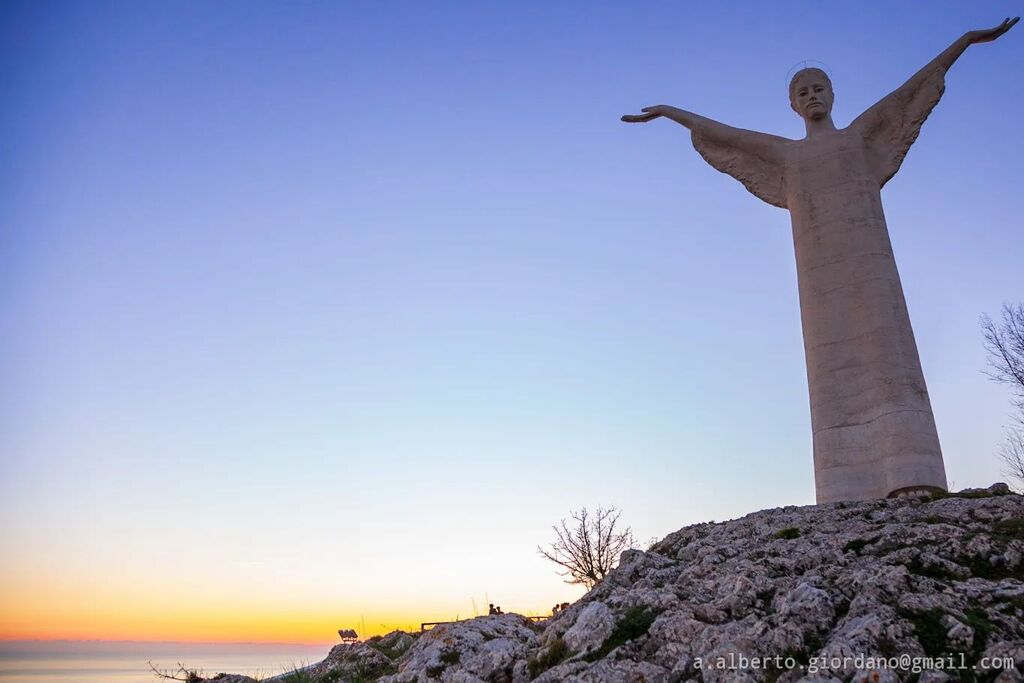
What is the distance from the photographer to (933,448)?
45.2ft

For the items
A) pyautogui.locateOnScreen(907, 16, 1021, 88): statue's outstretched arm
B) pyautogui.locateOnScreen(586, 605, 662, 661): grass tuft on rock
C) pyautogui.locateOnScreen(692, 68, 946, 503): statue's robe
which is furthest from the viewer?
pyautogui.locateOnScreen(907, 16, 1021, 88): statue's outstretched arm

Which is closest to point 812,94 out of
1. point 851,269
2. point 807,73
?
point 807,73

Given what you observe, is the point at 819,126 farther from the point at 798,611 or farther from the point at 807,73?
the point at 798,611

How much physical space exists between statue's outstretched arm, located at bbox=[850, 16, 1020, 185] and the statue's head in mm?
774

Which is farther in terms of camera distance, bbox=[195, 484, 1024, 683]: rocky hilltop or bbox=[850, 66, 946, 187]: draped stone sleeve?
bbox=[850, 66, 946, 187]: draped stone sleeve

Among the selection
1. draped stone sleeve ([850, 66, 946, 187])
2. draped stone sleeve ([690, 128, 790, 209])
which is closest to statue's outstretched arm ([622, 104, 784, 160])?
draped stone sleeve ([690, 128, 790, 209])

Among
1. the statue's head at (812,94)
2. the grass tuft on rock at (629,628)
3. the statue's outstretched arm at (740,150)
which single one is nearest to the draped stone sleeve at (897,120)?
the statue's head at (812,94)

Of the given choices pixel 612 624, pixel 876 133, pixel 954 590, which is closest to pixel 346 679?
pixel 612 624

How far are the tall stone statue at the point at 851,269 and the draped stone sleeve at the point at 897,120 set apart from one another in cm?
2

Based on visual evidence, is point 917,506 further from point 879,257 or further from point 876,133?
point 876,133

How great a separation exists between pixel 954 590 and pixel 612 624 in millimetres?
3238

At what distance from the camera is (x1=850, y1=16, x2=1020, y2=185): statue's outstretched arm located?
16.5 meters

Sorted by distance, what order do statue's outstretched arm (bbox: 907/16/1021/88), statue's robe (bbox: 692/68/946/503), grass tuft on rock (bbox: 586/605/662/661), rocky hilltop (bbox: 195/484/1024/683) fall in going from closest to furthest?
Result: 1. rocky hilltop (bbox: 195/484/1024/683)
2. grass tuft on rock (bbox: 586/605/662/661)
3. statue's robe (bbox: 692/68/946/503)
4. statue's outstretched arm (bbox: 907/16/1021/88)

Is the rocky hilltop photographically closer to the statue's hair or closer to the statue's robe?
the statue's robe
